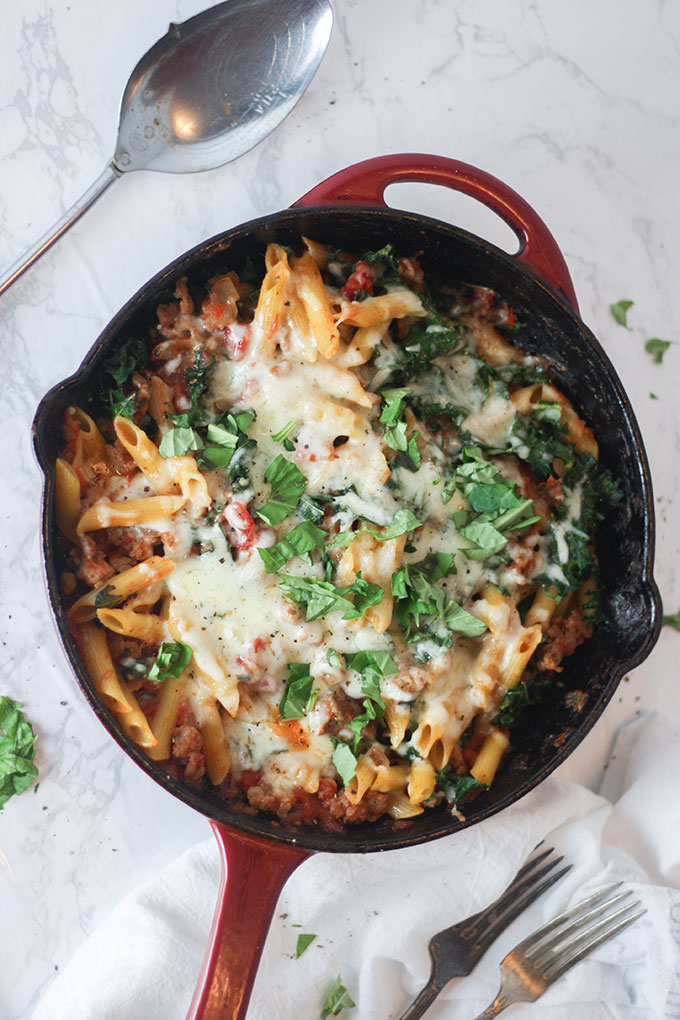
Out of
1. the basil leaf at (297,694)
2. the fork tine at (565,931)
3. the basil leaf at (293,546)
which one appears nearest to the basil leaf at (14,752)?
the basil leaf at (297,694)

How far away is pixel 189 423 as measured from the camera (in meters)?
2.07

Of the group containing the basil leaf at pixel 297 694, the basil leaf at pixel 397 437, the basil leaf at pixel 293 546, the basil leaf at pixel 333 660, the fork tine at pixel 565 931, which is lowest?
the fork tine at pixel 565 931

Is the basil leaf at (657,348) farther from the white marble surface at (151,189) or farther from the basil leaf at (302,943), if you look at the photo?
the basil leaf at (302,943)

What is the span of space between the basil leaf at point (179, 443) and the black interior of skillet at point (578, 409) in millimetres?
227

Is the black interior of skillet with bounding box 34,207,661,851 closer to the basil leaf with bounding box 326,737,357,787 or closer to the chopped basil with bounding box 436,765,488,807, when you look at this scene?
the chopped basil with bounding box 436,765,488,807

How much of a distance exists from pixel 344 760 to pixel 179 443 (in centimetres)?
86

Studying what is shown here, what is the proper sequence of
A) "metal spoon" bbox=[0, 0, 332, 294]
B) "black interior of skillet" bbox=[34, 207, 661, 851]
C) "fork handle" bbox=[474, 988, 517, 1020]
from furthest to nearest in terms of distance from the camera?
"fork handle" bbox=[474, 988, 517, 1020] → "metal spoon" bbox=[0, 0, 332, 294] → "black interior of skillet" bbox=[34, 207, 661, 851]

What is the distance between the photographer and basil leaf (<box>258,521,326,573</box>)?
6.68 ft

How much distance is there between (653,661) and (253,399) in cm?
144

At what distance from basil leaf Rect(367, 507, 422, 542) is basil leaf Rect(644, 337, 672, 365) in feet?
3.45

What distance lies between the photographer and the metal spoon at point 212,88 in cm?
227

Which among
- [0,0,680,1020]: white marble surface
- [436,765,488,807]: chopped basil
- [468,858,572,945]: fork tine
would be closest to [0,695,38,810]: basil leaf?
[0,0,680,1020]: white marble surface

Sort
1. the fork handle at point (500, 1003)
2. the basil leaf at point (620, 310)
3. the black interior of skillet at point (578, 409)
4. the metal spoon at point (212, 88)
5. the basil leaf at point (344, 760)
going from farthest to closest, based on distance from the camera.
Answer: the basil leaf at point (620, 310) → the fork handle at point (500, 1003) → the metal spoon at point (212, 88) → the basil leaf at point (344, 760) → the black interior of skillet at point (578, 409)

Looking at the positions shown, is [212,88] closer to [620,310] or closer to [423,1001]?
[620,310]
